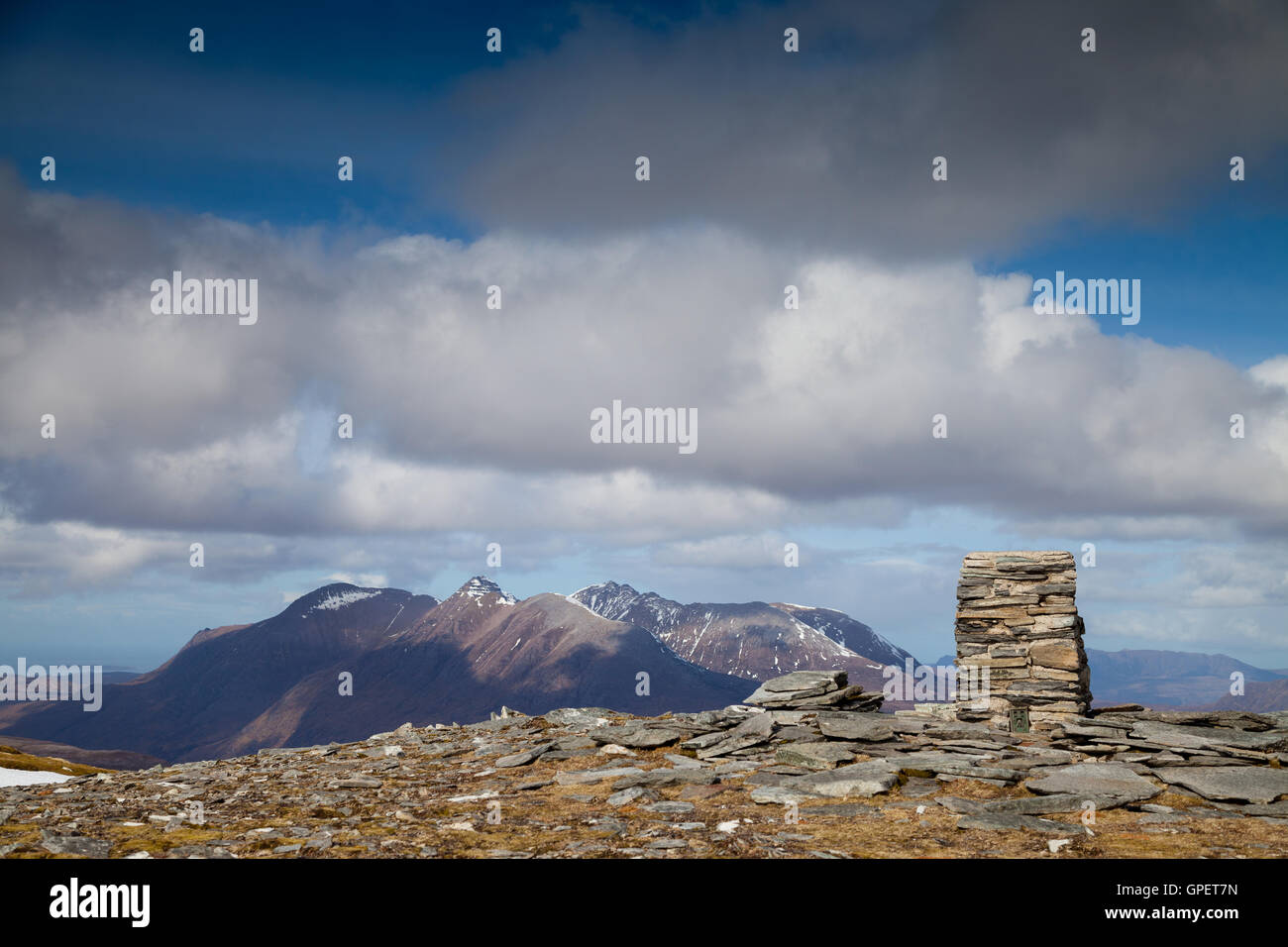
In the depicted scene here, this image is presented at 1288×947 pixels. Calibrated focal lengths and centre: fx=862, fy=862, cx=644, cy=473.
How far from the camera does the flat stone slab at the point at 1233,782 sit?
51.9 feet

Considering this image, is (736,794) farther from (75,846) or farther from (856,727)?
(75,846)

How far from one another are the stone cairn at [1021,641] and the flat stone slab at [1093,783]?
6.70 metres

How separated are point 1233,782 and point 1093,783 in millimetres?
2651

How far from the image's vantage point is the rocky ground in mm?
13078

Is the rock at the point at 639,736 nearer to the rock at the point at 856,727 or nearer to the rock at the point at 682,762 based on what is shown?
the rock at the point at 682,762

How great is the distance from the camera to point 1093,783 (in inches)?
656

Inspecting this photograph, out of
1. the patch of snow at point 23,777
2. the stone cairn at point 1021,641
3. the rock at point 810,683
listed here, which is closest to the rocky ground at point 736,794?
the rock at point 810,683

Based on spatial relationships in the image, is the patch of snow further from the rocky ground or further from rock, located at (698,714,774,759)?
rock, located at (698,714,774,759)

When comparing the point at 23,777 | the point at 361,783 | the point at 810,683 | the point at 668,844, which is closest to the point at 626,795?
the point at 668,844

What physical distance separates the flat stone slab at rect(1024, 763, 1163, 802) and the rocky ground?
6 centimetres

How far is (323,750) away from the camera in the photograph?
2619cm
